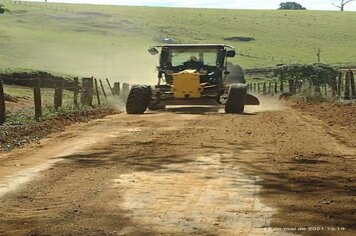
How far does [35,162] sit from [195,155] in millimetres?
2445

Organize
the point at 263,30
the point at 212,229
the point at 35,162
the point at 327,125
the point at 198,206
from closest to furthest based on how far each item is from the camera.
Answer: the point at 212,229 < the point at 198,206 < the point at 35,162 < the point at 327,125 < the point at 263,30

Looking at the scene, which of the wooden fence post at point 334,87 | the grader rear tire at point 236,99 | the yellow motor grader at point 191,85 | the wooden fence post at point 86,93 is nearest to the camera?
the grader rear tire at point 236,99

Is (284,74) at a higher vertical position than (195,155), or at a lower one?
lower

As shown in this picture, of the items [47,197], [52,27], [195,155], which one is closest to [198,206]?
[47,197]

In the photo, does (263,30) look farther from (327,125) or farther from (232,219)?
(232,219)

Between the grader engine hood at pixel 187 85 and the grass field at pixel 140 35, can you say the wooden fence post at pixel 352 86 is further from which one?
the grass field at pixel 140 35

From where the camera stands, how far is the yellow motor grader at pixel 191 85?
2122cm

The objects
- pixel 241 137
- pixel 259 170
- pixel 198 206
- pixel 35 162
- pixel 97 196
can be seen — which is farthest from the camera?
pixel 241 137

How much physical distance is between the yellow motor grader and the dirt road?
696 cm

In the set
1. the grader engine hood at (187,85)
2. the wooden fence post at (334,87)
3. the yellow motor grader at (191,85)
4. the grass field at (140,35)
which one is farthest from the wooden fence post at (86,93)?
the grass field at (140,35)

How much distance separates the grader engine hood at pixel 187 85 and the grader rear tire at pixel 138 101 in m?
0.90

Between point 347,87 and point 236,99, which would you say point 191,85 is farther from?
point 347,87

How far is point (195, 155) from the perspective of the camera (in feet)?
35.3

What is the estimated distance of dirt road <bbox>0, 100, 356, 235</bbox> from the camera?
6.45 metres
